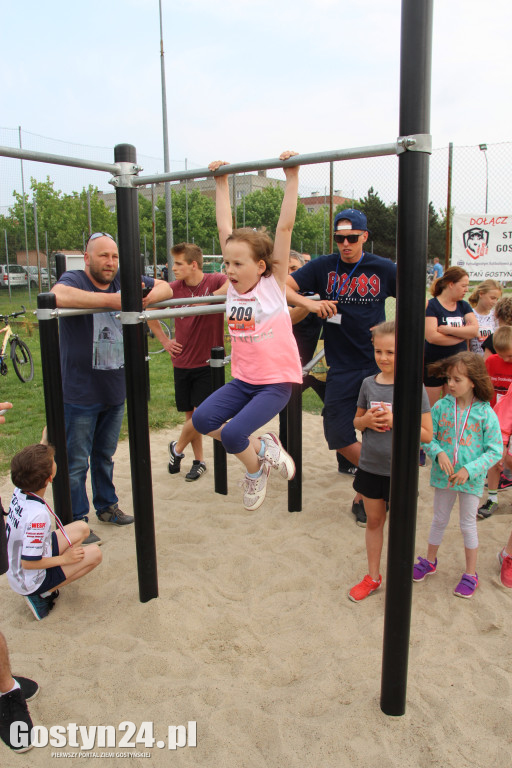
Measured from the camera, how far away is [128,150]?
2.46 meters

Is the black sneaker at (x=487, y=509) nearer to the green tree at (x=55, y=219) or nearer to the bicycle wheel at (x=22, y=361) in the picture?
the bicycle wheel at (x=22, y=361)

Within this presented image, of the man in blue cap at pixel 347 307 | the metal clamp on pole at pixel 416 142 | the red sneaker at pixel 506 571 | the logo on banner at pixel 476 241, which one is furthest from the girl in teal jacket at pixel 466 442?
the logo on banner at pixel 476 241

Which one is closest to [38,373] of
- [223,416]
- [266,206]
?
[223,416]

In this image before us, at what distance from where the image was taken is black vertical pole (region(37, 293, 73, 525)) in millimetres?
2693

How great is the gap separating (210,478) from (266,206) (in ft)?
70.3

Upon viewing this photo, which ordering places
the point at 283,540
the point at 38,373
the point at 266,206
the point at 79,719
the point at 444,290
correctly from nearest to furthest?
the point at 79,719 < the point at 283,540 < the point at 444,290 < the point at 38,373 < the point at 266,206

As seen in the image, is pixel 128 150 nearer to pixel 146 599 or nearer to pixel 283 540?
pixel 146 599

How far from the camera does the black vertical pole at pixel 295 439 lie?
3.58 m

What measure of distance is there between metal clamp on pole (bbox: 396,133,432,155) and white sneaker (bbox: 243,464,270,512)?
1.43m

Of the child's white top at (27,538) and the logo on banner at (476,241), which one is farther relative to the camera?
the logo on banner at (476,241)

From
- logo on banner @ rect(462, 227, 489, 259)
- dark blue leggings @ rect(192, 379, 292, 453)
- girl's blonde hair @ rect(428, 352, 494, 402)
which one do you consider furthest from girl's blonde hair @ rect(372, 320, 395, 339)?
logo on banner @ rect(462, 227, 489, 259)

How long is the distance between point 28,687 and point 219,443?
1.94 meters

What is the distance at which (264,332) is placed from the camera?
8.16 ft

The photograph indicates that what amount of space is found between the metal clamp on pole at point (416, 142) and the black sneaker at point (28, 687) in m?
2.22
